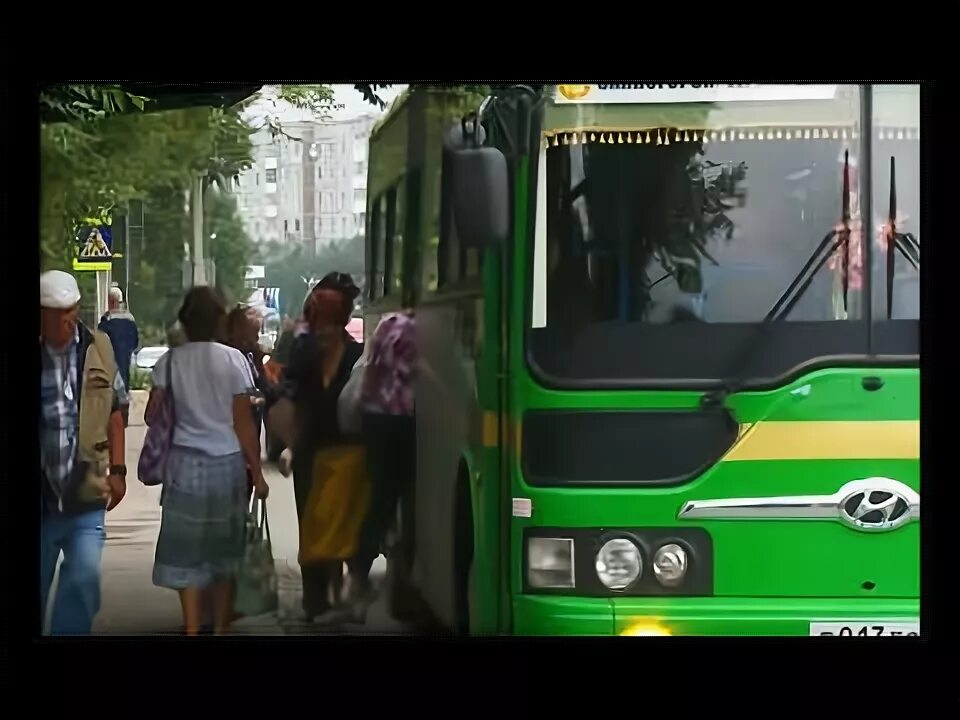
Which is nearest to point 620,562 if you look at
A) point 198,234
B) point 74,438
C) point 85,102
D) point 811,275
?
point 811,275

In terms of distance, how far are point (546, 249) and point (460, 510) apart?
0.87m

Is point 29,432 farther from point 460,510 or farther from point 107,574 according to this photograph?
point 460,510

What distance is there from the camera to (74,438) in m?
3.54

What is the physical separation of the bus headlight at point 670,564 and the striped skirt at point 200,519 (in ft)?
4.29

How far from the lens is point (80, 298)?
3.47 metres

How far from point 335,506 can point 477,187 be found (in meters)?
1.09

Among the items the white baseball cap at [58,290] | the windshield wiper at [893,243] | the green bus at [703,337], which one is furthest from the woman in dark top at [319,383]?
the windshield wiper at [893,243]

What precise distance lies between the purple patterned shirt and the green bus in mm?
288

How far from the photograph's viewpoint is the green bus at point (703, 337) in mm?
3387

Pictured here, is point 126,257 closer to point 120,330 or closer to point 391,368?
point 120,330
